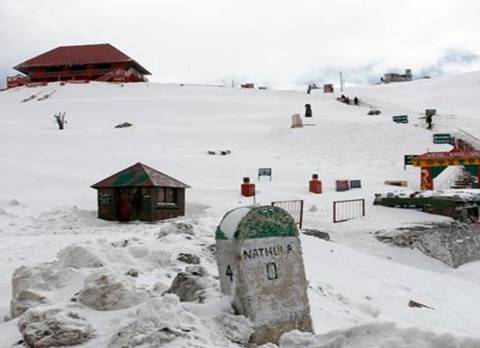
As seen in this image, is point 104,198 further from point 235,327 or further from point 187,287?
point 235,327

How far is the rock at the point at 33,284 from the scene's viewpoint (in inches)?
246

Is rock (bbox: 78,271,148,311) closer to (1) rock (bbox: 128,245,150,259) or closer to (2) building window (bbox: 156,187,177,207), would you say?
(1) rock (bbox: 128,245,150,259)

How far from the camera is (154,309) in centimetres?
540

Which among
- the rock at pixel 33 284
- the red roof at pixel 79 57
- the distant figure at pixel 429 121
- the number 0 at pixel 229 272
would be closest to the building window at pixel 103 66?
the red roof at pixel 79 57

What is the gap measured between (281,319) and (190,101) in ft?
163

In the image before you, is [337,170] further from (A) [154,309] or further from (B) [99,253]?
(A) [154,309]

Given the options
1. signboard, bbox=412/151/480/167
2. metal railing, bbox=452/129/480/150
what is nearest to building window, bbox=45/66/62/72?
metal railing, bbox=452/129/480/150

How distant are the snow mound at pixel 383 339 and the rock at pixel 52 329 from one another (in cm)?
194

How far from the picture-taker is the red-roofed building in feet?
240

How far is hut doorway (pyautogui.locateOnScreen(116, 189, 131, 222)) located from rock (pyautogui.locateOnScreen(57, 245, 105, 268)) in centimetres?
1162

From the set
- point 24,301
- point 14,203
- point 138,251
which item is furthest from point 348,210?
point 24,301

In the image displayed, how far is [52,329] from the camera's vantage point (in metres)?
5.30

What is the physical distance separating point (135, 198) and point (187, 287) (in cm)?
1297

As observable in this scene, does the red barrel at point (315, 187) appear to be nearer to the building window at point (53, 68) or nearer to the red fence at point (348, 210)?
the red fence at point (348, 210)
